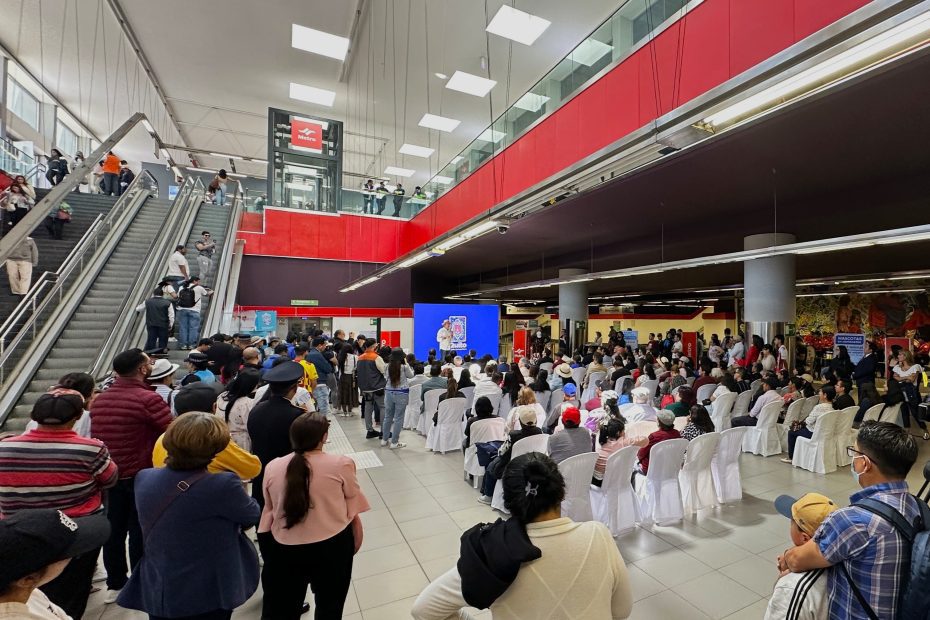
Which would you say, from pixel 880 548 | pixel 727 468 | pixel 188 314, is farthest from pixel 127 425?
pixel 727 468

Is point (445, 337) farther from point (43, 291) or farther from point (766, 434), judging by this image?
point (43, 291)

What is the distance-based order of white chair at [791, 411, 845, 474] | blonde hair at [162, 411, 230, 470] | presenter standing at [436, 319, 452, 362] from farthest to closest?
presenter standing at [436, 319, 452, 362], white chair at [791, 411, 845, 474], blonde hair at [162, 411, 230, 470]

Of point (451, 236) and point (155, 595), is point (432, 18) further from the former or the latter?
point (155, 595)

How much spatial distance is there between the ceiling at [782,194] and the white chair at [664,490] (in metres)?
3.09

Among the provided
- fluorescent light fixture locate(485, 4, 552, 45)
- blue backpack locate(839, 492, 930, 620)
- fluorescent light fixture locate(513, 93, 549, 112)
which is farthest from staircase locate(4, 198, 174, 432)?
fluorescent light fixture locate(485, 4, 552, 45)

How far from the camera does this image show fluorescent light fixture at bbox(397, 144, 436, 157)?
52.0 feet

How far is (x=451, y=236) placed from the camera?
5516mm

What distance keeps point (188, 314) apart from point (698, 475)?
24.0 ft

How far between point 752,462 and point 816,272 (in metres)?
9.26

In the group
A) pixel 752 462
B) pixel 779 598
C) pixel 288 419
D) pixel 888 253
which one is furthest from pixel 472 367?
pixel 888 253

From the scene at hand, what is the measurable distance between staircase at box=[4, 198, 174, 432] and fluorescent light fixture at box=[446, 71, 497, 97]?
320 inches

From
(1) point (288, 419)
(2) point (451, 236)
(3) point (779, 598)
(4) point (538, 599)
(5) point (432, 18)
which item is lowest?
(3) point (779, 598)

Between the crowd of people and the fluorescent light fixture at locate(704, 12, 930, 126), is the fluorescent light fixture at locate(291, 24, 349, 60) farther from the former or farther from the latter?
the fluorescent light fixture at locate(704, 12, 930, 126)

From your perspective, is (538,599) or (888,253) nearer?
(538,599)
